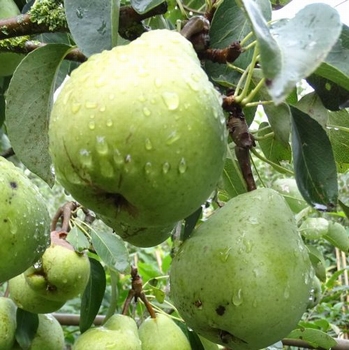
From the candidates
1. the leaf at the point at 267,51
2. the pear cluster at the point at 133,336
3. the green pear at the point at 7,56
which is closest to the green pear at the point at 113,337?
the pear cluster at the point at 133,336

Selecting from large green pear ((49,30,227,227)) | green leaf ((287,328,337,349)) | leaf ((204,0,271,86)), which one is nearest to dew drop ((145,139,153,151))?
large green pear ((49,30,227,227))

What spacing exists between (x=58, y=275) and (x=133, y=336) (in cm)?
22

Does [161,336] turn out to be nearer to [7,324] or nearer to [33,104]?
[7,324]

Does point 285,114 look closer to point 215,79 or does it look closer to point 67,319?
point 215,79

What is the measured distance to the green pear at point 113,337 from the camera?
4.32ft

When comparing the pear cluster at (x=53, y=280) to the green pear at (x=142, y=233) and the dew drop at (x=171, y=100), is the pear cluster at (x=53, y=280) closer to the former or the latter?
the green pear at (x=142, y=233)

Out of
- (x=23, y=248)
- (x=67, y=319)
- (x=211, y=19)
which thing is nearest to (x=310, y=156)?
(x=211, y=19)

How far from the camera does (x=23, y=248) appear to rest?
86cm

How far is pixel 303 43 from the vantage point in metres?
0.60

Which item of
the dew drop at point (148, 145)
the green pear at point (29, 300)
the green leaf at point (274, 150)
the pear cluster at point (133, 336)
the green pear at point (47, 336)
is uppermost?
the dew drop at point (148, 145)

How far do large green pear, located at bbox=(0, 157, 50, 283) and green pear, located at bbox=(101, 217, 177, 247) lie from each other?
12cm

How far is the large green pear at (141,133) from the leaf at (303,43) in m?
0.12

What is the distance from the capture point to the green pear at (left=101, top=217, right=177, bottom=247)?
95 centimetres

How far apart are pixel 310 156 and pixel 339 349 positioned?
990 millimetres
